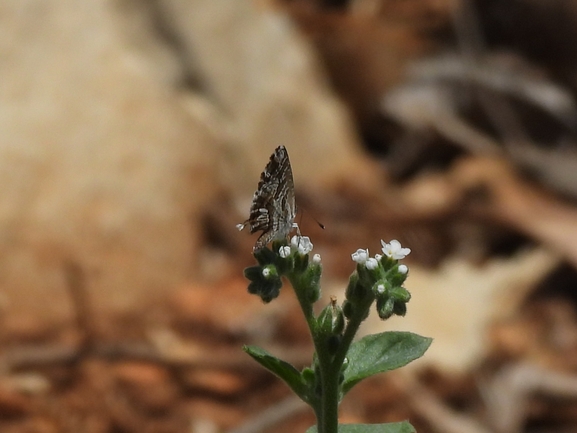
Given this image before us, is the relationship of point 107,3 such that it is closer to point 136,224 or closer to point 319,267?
point 136,224

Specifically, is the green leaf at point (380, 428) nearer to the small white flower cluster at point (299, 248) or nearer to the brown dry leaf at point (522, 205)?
the small white flower cluster at point (299, 248)

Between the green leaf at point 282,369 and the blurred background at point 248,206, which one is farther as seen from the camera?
the blurred background at point 248,206

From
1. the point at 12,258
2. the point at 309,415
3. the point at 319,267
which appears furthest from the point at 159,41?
the point at 319,267

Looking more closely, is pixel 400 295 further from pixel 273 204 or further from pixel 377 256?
pixel 273 204

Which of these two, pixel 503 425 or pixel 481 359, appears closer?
pixel 503 425

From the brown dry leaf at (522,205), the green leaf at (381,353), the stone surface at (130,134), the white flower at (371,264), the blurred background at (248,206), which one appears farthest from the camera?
the brown dry leaf at (522,205)

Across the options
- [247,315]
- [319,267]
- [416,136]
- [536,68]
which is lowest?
[319,267]

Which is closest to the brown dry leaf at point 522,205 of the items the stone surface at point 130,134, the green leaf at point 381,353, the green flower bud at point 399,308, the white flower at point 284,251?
the stone surface at point 130,134
